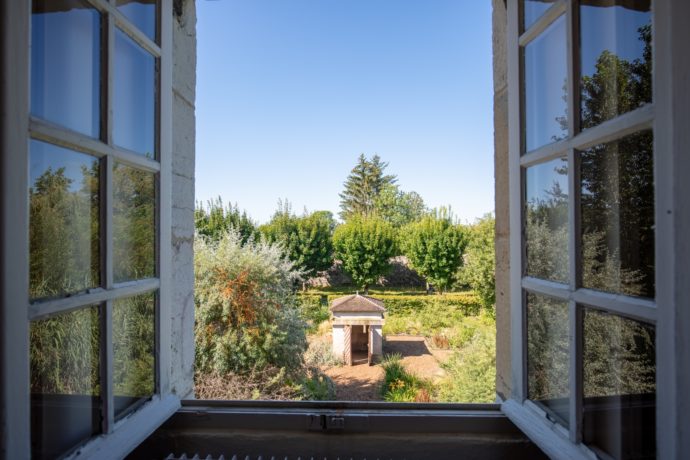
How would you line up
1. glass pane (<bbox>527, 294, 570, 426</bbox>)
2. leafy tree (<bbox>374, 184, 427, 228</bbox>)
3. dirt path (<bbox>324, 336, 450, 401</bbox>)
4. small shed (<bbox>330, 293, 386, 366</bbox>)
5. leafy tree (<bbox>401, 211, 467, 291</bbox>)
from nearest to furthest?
glass pane (<bbox>527, 294, 570, 426</bbox>), dirt path (<bbox>324, 336, 450, 401</bbox>), small shed (<bbox>330, 293, 386, 366</bbox>), leafy tree (<bbox>401, 211, 467, 291</bbox>), leafy tree (<bbox>374, 184, 427, 228</bbox>)

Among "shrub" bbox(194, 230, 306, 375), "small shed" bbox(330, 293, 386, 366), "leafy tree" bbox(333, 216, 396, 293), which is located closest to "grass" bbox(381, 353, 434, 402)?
"small shed" bbox(330, 293, 386, 366)

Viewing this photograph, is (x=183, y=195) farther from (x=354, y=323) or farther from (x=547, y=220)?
(x=354, y=323)

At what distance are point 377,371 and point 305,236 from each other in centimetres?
921

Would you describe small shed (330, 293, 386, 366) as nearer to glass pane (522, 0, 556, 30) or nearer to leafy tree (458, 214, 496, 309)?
leafy tree (458, 214, 496, 309)

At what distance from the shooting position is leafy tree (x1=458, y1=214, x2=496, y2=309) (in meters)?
11.4

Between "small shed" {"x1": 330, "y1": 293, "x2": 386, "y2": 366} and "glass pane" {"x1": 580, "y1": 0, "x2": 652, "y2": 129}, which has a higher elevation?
"glass pane" {"x1": 580, "y1": 0, "x2": 652, "y2": 129}

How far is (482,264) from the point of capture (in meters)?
11.8

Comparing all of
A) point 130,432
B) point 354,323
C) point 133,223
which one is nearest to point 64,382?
point 130,432

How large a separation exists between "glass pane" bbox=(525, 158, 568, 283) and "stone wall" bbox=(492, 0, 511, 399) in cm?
20

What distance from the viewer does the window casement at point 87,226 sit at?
57 cm

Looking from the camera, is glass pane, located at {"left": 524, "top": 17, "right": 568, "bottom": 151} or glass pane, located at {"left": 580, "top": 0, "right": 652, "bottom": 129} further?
glass pane, located at {"left": 524, "top": 17, "right": 568, "bottom": 151}

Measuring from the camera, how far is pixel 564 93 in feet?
2.80

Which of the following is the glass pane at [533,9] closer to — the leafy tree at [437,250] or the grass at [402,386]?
the grass at [402,386]

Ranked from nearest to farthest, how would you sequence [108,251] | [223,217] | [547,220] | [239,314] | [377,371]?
[108,251]
[547,220]
[239,314]
[377,371]
[223,217]
